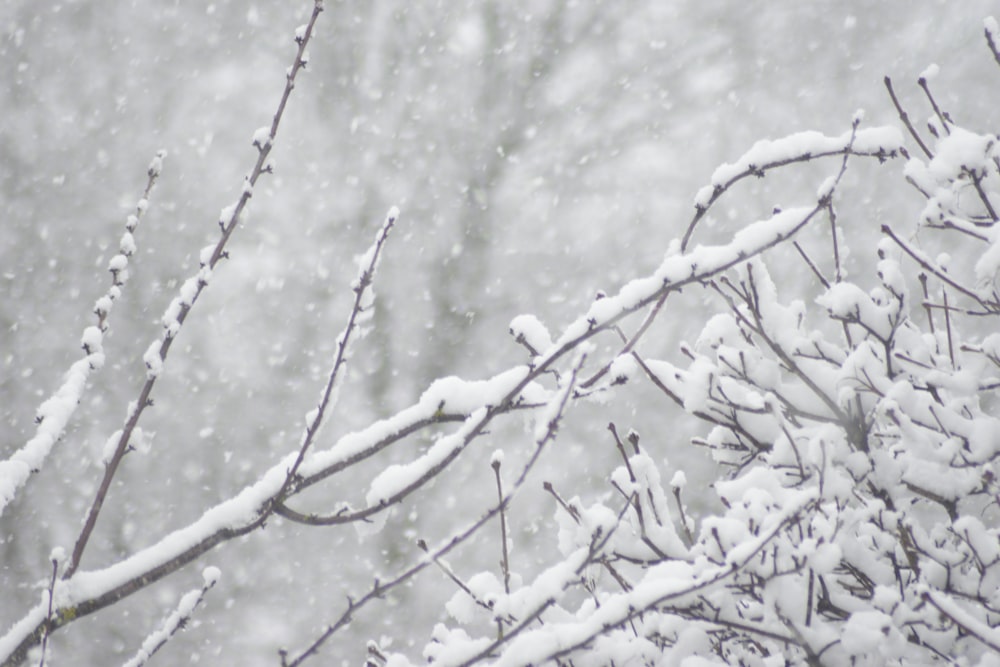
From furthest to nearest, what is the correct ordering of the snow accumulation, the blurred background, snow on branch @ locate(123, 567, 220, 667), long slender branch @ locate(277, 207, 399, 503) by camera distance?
the blurred background
snow on branch @ locate(123, 567, 220, 667)
the snow accumulation
long slender branch @ locate(277, 207, 399, 503)

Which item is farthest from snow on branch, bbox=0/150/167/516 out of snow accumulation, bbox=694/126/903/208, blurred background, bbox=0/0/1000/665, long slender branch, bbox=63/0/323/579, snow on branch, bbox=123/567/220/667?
blurred background, bbox=0/0/1000/665

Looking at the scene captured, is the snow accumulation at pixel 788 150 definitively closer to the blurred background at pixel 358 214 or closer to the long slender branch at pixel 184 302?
the long slender branch at pixel 184 302

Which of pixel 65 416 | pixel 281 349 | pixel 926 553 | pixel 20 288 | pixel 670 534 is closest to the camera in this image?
pixel 65 416

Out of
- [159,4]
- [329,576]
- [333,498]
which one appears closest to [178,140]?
[159,4]

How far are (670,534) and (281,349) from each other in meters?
9.95

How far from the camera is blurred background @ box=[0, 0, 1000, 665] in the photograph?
967 centimetres

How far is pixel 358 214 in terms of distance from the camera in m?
11.7

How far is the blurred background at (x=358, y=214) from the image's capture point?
31.7 ft

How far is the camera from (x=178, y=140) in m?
11.8

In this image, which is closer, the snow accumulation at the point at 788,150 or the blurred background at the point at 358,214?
the snow accumulation at the point at 788,150

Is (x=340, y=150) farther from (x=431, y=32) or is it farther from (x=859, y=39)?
(x=859, y=39)

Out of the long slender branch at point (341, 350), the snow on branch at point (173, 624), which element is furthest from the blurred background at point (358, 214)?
the long slender branch at point (341, 350)

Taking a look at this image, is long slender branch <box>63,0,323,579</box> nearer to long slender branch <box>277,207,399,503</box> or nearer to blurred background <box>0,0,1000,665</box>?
long slender branch <box>277,207,399,503</box>

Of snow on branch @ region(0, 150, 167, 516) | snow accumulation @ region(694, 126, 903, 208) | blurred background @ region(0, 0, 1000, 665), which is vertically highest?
blurred background @ region(0, 0, 1000, 665)
